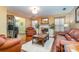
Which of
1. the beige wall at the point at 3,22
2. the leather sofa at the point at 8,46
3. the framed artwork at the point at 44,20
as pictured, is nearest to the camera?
the leather sofa at the point at 8,46

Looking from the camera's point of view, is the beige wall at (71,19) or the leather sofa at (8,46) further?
the beige wall at (71,19)

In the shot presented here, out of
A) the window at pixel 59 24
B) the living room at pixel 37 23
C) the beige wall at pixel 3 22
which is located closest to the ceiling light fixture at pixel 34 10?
the living room at pixel 37 23

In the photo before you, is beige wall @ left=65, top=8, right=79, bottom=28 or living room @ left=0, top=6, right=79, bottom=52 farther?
beige wall @ left=65, top=8, right=79, bottom=28

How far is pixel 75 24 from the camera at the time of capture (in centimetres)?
373

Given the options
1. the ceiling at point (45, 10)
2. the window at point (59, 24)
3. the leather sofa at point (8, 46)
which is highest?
the ceiling at point (45, 10)

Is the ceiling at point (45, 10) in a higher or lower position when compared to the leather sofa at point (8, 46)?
higher

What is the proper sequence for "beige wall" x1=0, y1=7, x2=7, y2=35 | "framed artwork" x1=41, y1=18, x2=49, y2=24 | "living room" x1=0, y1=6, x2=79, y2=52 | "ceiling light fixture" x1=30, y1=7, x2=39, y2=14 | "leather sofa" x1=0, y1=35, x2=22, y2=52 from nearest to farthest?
1. "leather sofa" x1=0, y1=35, x2=22, y2=52
2. "ceiling light fixture" x1=30, y1=7, x2=39, y2=14
3. "living room" x1=0, y1=6, x2=79, y2=52
4. "framed artwork" x1=41, y1=18, x2=49, y2=24
5. "beige wall" x1=0, y1=7, x2=7, y2=35

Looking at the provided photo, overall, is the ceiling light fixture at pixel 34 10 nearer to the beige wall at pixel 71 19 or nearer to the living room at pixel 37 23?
the living room at pixel 37 23

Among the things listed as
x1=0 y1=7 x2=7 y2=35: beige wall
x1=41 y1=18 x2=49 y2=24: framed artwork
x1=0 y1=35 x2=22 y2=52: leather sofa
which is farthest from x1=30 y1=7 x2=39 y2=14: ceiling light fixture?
x1=0 y1=35 x2=22 y2=52: leather sofa

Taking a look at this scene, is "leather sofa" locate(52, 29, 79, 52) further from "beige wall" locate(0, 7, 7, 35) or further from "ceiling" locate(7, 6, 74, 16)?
"beige wall" locate(0, 7, 7, 35)

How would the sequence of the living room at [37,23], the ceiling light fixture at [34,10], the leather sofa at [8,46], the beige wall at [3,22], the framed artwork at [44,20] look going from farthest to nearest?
the beige wall at [3,22] → the framed artwork at [44,20] → the living room at [37,23] → the ceiling light fixture at [34,10] → the leather sofa at [8,46]

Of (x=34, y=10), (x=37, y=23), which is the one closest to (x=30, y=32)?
(x=37, y=23)

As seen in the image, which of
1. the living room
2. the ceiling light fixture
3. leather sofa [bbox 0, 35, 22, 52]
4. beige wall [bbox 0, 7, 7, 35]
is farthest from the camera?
beige wall [bbox 0, 7, 7, 35]
